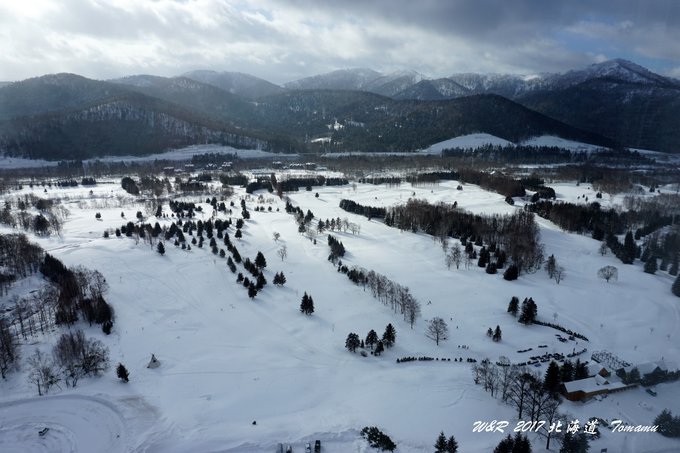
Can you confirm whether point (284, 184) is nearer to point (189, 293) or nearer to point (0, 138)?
point (189, 293)

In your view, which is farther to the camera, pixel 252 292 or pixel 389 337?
pixel 252 292

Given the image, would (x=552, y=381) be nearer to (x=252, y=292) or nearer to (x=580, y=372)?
(x=580, y=372)

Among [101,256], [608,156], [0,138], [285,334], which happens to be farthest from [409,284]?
[0,138]

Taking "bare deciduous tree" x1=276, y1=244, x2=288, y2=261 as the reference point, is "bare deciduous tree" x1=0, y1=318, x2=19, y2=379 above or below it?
below

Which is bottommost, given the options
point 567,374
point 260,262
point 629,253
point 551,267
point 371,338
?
point 371,338

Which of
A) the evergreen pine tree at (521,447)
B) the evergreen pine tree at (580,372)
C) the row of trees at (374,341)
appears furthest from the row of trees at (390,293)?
the evergreen pine tree at (521,447)

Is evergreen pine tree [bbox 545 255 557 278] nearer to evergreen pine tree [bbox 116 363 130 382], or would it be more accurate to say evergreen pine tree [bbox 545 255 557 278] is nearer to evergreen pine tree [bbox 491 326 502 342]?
evergreen pine tree [bbox 491 326 502 342]

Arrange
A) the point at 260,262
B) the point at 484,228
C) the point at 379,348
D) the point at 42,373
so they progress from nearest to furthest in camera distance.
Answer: the point at 42,373 → the point at 379,348 → the point at 260,262 → the point at 484,228

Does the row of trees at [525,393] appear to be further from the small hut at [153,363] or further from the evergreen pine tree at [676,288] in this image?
the evergreen pine tree at [676,288]

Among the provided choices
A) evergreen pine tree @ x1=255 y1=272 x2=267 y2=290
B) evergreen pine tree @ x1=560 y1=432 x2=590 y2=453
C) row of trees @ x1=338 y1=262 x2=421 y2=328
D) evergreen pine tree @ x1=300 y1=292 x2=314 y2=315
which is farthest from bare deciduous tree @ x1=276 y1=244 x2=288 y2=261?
evergreen pine tree @ x1=560 y1=432 x2=590 y2=453

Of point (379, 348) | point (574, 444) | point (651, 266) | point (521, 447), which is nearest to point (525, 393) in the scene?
point (574, 444)
